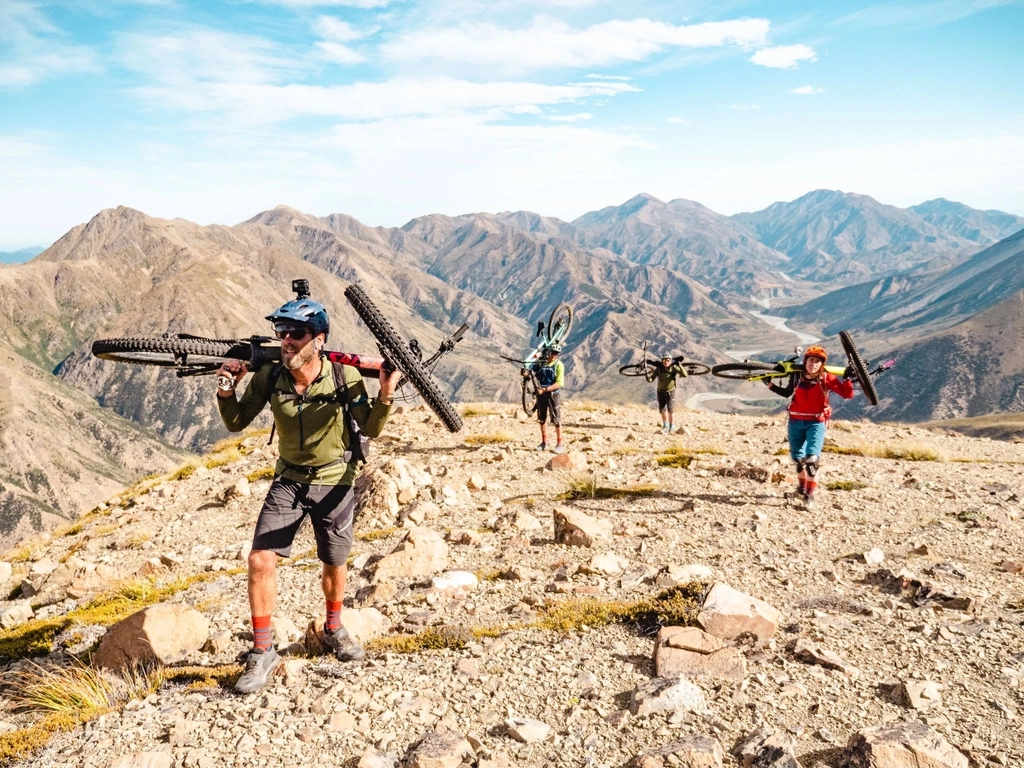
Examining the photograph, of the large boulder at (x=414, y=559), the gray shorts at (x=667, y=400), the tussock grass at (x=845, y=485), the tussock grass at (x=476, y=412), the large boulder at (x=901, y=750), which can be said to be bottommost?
the large boulder at (x=414, y=559)

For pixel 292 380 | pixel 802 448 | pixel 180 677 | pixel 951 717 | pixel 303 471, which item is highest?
pixel 292 380

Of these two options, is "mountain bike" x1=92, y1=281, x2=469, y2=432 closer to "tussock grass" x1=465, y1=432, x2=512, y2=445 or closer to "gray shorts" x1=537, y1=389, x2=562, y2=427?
"gray shorts" x1=537, y1=389, x2=562, y2=427

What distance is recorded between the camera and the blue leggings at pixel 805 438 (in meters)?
12.1

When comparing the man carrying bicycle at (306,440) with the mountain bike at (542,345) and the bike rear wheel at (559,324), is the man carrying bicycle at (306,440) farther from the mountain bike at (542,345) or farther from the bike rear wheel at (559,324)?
the bike rear wheel at (559,324)

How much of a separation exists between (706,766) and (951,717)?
2.22 m

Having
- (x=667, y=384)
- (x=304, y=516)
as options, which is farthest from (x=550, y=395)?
(x=304, y=516)

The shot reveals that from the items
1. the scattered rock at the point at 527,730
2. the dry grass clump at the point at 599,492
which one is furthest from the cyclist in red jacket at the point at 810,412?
the scattered rock at the point at 527,730

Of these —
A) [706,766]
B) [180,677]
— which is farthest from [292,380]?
[706,766]

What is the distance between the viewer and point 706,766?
177 inches

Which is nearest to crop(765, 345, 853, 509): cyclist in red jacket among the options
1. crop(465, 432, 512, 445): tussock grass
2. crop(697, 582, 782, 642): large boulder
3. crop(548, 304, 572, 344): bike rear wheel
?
crop(697, 582, 782, 642): large boulder

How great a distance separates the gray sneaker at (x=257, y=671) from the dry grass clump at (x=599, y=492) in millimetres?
7729

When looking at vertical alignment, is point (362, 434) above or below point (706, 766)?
above

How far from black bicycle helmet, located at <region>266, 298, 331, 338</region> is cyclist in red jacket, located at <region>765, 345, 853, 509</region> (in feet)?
32.2

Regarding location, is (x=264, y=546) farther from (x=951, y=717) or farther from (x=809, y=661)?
(x=951, y=717)
